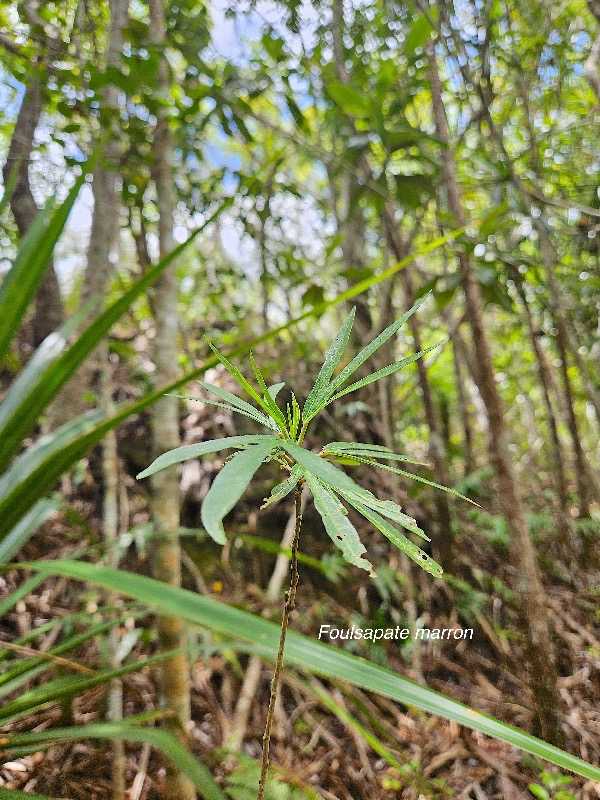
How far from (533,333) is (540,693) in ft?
4.69

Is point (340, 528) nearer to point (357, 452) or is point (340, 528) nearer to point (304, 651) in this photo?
point (357, 452)

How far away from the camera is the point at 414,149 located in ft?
5.19

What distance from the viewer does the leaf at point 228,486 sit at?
271 mm

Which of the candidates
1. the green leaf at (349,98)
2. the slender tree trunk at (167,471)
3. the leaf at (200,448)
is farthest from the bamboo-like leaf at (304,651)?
the green leaf at (349,98)

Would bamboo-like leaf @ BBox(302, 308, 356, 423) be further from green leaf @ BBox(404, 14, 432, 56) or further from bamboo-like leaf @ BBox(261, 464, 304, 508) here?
green leaf @ BBox(404, 14, 432, 56)

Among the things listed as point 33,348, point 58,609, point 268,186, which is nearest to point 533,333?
point 268,186

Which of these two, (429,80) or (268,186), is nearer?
(429,80)

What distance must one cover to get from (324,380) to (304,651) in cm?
30

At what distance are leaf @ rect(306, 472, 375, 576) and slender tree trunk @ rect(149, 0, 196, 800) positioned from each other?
57cm

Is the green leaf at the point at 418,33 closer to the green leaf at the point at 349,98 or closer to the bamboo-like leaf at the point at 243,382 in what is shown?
the green leaf at the point at 349,98

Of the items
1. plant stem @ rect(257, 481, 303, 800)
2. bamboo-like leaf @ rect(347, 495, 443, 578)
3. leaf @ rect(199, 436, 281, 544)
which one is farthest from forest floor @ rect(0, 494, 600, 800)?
leaf @ rect(199, 436, 281, 544)

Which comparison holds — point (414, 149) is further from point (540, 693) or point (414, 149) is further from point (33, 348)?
point (33, 348)

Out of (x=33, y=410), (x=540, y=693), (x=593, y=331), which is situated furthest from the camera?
(x=593, y=331)

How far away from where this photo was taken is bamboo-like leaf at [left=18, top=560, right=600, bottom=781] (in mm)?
408
